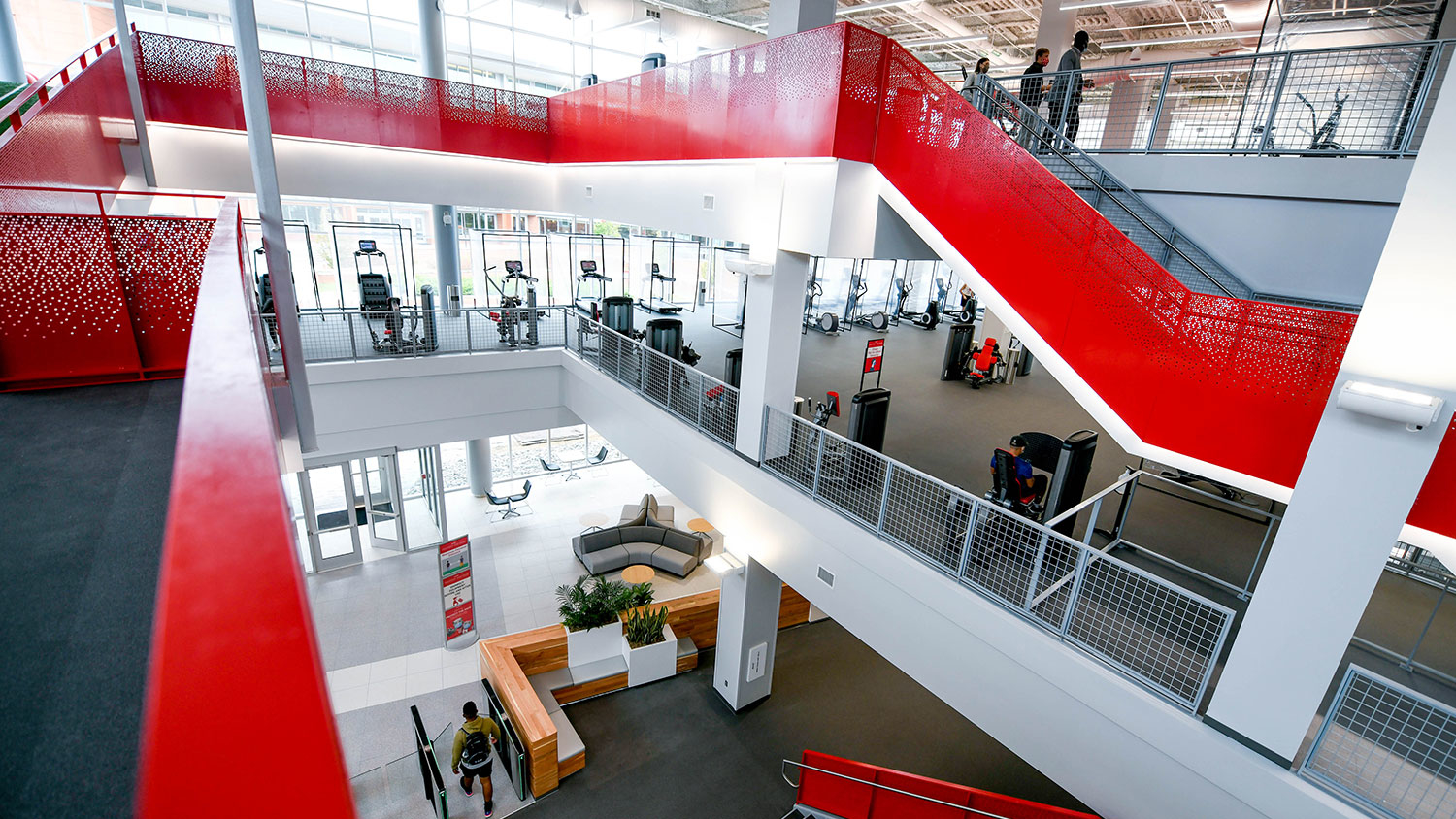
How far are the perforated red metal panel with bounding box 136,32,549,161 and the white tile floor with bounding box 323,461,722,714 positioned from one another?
7.56 metres

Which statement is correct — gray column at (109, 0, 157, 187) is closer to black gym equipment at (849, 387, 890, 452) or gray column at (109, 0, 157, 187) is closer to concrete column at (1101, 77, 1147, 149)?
black gym equipment at (849, 387, 890, 452)

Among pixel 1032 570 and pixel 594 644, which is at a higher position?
pixel 1032 570

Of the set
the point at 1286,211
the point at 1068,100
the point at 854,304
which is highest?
the point at 1068,100

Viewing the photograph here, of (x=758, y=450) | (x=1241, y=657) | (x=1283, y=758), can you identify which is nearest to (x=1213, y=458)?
(x=1241, y=657)

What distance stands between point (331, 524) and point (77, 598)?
12.5 meters

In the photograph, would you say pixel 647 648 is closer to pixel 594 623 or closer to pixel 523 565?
pixel 594 623

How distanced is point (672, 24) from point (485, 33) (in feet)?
15.0

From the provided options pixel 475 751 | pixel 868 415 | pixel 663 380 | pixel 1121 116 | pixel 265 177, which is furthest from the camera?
pixel 663 380

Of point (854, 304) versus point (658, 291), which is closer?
point (658, 291)

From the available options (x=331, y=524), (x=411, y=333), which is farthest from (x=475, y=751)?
(x=331, y=524)

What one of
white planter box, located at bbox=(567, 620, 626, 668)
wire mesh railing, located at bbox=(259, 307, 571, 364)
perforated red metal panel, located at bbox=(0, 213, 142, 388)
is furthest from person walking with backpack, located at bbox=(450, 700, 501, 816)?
wire mesh railing, located at bbox=(259, 307, 571, 364)

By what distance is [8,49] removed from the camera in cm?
857

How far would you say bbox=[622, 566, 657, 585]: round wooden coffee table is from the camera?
465 inches

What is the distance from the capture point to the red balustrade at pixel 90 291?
10.1ft
